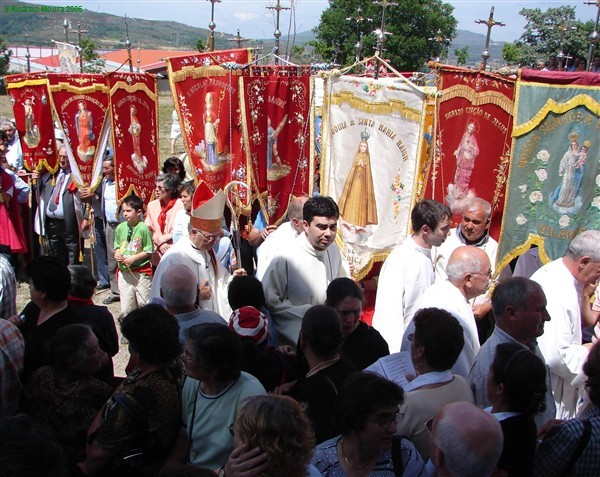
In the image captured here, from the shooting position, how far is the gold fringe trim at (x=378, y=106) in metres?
5.21

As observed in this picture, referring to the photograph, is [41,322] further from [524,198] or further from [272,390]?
[524,198]

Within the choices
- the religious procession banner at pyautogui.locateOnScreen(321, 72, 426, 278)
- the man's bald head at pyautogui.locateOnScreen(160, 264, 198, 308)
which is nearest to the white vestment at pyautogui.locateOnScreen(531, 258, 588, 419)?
the religious procession banner at pyautogui.locateOnScreen(321, 72, 426, 278)

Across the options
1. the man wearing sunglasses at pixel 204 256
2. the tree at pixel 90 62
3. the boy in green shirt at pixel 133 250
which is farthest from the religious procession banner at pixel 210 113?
the tree at pixel 90 62

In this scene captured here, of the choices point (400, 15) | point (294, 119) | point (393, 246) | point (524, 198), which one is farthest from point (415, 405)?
point (400, 15)

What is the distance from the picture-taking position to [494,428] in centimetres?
215

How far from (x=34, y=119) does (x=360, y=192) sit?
440cm

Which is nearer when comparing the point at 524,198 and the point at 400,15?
the point at 524,198

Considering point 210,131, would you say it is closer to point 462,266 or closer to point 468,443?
point 462,266

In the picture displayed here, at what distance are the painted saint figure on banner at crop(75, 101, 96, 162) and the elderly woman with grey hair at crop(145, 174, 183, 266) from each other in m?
1.25

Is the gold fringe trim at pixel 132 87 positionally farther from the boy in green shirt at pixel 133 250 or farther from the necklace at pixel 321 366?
the necklace at pixel 321 366

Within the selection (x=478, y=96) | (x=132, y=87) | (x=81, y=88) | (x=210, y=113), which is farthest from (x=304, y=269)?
(x=81, y=88)

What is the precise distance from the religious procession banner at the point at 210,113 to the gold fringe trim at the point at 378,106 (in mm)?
1068

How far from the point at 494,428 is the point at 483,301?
9.26ft

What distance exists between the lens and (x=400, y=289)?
4.46 metres
